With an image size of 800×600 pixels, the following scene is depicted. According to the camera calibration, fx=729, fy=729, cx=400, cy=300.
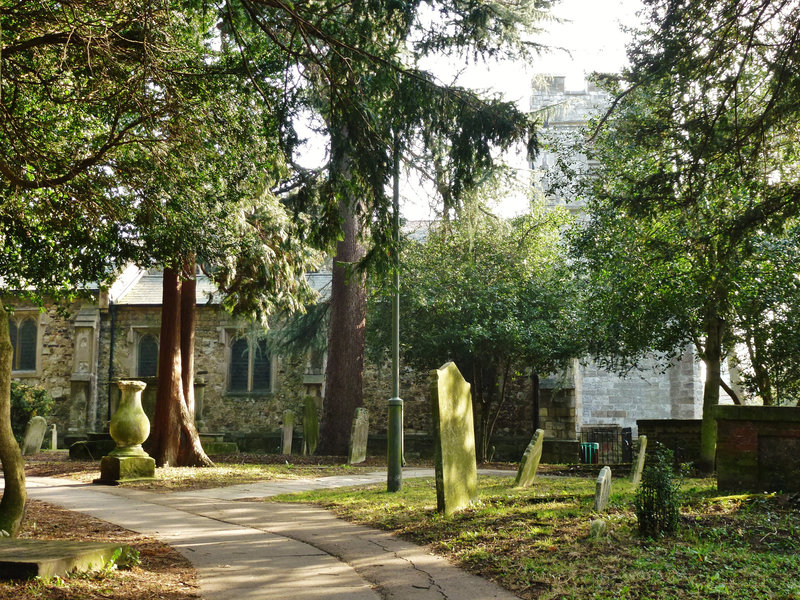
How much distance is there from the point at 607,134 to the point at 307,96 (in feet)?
27.1

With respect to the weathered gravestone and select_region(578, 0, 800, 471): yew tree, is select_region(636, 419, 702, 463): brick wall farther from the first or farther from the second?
the weathered gravestone

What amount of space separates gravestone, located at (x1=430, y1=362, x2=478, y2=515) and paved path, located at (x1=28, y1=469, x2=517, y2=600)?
1.02 m

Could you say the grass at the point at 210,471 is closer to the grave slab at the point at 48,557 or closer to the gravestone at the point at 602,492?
the grave slab at the point at 48,557

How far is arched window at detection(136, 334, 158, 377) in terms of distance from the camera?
25531 mm

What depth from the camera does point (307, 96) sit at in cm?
825

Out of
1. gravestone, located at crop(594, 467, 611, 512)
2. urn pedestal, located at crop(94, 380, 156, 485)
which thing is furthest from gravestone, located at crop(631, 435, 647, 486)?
urn pedestal, located at crop(94, 380, 156, 485)

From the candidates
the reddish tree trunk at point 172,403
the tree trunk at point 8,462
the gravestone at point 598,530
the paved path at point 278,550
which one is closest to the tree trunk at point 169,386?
the reddish tree trunk at point 172,403

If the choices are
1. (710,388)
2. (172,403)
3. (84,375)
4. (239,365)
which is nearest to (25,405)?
(84,375)

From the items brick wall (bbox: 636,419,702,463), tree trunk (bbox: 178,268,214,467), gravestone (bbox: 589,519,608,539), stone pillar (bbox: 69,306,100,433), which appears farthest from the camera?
stone pillar (bbox: 69,306,100,433)

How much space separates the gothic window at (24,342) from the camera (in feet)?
83.7

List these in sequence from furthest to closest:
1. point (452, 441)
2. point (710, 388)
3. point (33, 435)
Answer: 1. point (33, 435)
2. point (710, 388)
3. point (452, 441)

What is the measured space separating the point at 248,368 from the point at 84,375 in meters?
5.37

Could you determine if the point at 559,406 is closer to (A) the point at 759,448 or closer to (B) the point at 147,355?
(A) the point at 759,448

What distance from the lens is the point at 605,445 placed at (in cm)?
2422
